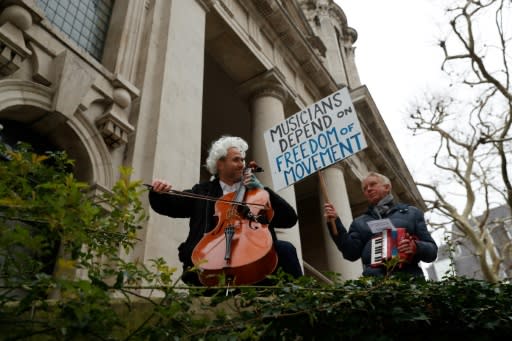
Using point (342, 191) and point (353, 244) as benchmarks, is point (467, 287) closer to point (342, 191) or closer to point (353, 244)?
point (353, 244)

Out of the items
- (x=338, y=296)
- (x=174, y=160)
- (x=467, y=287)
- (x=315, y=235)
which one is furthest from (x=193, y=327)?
(x=315, y=235)

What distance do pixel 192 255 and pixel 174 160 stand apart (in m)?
3.23

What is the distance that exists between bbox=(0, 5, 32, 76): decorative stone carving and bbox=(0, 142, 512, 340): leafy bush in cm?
352

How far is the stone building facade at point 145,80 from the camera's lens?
18.2 feet

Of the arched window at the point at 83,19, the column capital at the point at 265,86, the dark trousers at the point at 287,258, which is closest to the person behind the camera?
the dark trousers at the point at 287,258

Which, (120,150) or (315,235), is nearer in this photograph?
(120,150)

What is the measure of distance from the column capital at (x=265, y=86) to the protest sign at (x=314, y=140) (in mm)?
5796

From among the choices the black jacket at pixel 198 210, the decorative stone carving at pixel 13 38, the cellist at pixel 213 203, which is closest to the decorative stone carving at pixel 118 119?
the decorative stone carving at pixel 13 38

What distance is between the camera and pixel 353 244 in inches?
176

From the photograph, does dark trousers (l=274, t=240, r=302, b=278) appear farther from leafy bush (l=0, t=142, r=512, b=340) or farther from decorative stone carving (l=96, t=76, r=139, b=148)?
decorative stone carving (l=96, t=76, r=139, b=148)

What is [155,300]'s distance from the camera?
2.29 m

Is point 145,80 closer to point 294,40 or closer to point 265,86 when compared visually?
point 265,86

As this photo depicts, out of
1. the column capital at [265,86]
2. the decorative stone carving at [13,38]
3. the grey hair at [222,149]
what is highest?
the column capital at [265,86]

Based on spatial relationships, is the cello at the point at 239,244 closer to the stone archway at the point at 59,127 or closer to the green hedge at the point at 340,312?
the green hedge at the point at 340,312
